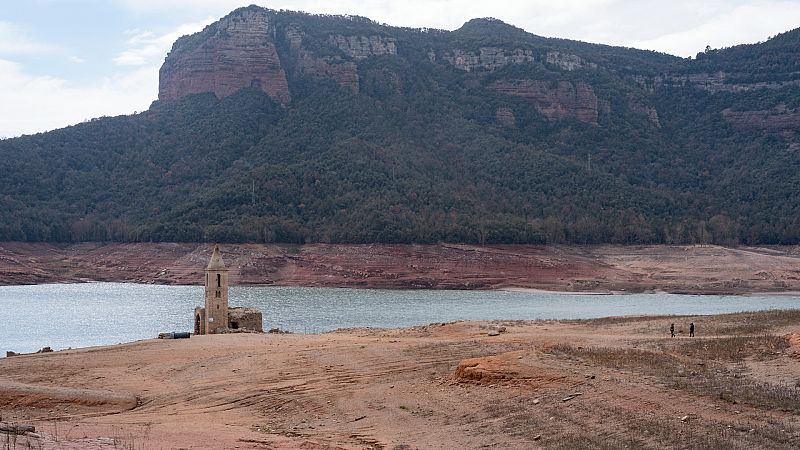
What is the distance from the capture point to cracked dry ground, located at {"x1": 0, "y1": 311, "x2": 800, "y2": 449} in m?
16.3

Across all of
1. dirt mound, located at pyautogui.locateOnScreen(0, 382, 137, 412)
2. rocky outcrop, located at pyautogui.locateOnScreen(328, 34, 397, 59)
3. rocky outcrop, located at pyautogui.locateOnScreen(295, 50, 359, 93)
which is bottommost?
dirt mound, located at pyautogui.locateOnScreen(0, 382, 137, 412)

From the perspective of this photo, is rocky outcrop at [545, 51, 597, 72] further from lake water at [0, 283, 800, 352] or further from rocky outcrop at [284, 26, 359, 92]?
lake water at [0, 283, 800, 352]

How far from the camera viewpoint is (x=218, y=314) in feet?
119

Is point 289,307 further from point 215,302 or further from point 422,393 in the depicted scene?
point 422,393

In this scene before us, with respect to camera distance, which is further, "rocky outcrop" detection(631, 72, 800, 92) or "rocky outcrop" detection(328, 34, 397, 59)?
"rocky outcrop" detection(328, 34, 397, 59)

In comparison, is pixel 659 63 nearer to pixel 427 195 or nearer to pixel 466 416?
pixel 427 195

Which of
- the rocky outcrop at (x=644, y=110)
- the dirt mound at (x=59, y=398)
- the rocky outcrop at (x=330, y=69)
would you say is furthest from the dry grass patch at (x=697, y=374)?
the rocky outcrop at (x=644, y=110)

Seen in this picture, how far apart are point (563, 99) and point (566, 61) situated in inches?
364

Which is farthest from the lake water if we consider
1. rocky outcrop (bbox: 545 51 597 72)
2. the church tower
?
rocky outcrop (bbox: 545 51 597 72)

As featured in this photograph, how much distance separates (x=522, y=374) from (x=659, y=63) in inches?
6105

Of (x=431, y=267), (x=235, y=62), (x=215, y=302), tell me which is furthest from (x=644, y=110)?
(x=215, y=302)

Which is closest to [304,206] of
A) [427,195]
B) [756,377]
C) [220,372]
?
[427,195]

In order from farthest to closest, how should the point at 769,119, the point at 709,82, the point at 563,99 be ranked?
the point at 709,82
the point at 563,99
the point at 769,119

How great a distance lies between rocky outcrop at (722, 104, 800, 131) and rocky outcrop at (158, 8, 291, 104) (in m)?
67.1
